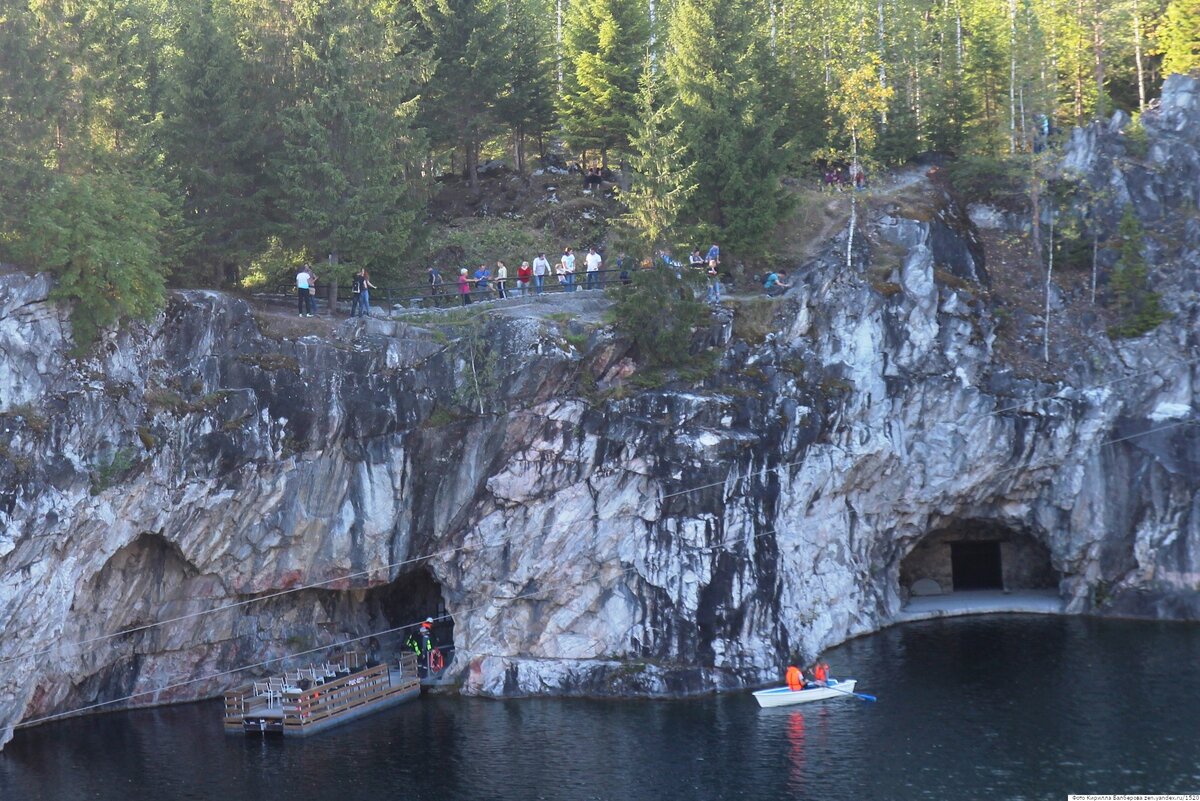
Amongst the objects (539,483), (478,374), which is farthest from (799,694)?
(478,374)

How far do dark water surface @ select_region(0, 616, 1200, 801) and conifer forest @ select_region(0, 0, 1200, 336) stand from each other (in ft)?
41.9

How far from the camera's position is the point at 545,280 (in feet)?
155

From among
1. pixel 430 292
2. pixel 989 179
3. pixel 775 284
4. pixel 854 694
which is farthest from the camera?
pixel 989 179

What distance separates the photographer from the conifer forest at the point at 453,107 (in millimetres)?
36219

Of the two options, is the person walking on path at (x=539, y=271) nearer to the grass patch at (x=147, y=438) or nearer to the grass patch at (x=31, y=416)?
the grass patch at (x=147, y=438)

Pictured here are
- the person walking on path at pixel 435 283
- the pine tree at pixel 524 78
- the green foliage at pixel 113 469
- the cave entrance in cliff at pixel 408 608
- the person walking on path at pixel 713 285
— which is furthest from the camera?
the pine tree at pixel 524 78

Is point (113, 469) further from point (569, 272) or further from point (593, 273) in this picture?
point (593, 273)

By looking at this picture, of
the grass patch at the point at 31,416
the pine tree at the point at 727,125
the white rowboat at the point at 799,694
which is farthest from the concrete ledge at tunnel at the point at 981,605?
the grass patch at the point at 31,416

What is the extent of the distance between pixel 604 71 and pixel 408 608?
2358 centimetres

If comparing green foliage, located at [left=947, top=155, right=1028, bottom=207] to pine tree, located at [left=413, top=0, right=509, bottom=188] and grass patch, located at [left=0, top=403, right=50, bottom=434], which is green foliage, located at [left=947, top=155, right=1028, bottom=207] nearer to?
pine tree, located at [left=413, top=0, right=509, bottom=188]

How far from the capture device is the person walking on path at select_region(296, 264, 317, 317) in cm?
4081

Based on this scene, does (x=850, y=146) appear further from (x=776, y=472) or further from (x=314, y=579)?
(x=314, y=579)

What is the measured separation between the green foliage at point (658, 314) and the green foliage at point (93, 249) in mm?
14696

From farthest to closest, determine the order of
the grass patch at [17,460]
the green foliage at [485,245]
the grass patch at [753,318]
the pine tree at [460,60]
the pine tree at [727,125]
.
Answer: the pine tree at [460,60] < the green foliage at [485,245] < the pine tree at [727,125] < the grass patch at [753,318] < the grass patch at [17,460]
